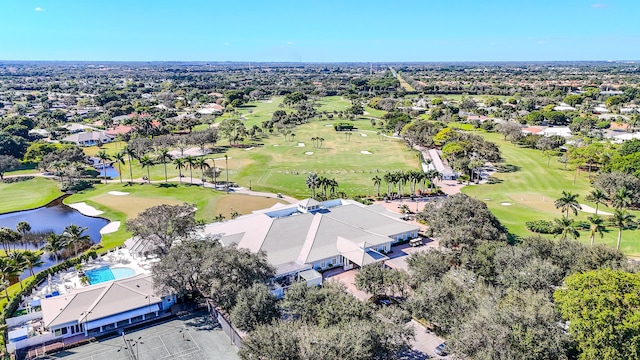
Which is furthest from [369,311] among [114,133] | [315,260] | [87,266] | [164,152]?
[114,133]

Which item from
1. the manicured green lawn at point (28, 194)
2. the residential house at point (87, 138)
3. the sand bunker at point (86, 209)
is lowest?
the sand bunker at point (86, 209)

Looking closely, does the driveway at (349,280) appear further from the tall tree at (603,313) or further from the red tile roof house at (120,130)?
the red tile roof house at (120,130)

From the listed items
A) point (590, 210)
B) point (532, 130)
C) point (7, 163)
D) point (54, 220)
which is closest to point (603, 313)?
point (590, 210)

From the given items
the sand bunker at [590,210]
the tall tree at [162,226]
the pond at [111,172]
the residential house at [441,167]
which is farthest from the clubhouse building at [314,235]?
the pond at [111,172]

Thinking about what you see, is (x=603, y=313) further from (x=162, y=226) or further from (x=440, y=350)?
(x=162, y=226)

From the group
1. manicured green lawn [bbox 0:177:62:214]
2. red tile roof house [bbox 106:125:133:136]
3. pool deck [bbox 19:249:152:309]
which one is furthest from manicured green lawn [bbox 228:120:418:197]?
red tile roof house [bbox 106:125:133:136]

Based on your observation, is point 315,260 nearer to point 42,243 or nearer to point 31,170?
point 42,243
